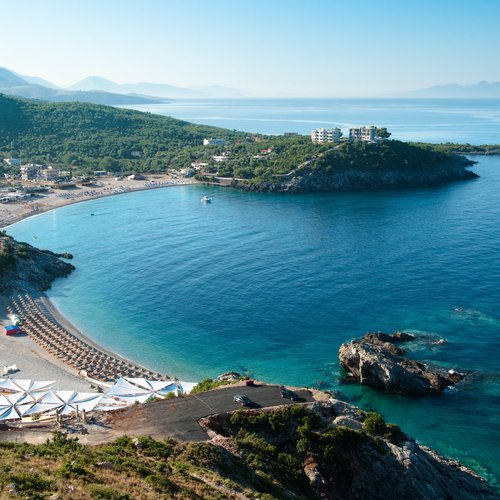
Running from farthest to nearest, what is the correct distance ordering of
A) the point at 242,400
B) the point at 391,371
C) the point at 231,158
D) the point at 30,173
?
the point at 231,158 → the point at 30,173 → the point at 391,371 → the point at 242,400

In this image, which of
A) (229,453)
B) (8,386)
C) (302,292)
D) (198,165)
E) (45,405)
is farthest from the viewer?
(198,165)

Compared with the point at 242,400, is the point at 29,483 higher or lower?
higher

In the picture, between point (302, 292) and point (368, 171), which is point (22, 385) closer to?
point (302, 292)

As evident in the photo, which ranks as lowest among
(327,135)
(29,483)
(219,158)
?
(29,483)

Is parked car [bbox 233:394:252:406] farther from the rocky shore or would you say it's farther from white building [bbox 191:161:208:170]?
white building [bbox 191:161:208:170]

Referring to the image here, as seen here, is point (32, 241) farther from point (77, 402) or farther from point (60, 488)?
point (60, 488)

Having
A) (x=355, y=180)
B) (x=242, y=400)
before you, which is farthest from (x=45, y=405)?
(x=355, y=180)

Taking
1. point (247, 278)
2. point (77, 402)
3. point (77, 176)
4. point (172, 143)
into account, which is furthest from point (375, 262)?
point (172, 143)

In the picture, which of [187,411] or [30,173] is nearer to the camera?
[187,411]

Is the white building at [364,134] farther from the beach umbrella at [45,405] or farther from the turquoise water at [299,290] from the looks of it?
the beach umbrella at [45,405]
